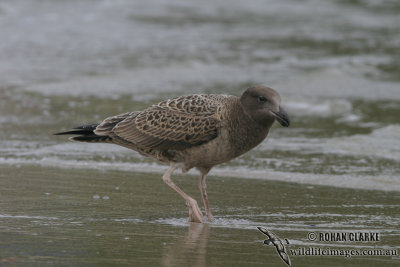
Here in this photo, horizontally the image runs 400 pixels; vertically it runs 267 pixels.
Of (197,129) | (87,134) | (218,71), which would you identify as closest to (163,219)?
(197,129)

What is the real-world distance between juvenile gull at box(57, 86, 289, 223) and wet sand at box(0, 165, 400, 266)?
0.42m

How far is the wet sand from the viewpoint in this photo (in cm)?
512

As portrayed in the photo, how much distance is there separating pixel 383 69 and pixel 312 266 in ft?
42.0

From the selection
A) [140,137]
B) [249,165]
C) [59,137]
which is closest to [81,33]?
[59,137]

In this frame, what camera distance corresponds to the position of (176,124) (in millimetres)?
6875

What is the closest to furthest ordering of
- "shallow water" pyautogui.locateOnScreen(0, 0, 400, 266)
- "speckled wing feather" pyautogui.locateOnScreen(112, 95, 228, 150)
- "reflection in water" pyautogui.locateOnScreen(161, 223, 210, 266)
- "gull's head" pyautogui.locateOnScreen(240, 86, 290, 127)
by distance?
1. "reflection in water" pyautogui.locateOnScreen(161, 223, 210, 266)
2. "shallow water" pyautogui.locateOnScreen(0, 0, 400, 266)
3. "gull's head" pyautogui.locateOnScreen(240, 86, 290, 127)
4. "speckled wing feather" pyautogui.locateOnScreen(112, 95, 228, 150)

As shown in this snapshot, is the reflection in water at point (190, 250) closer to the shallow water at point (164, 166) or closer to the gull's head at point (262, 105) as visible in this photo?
the shallow water at point (164, 166)

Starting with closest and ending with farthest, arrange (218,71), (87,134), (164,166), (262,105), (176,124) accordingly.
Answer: (262,105) < (176,124) < (87,134) < (164,166) < (218,71)

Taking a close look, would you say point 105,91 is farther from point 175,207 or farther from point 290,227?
point 290,227

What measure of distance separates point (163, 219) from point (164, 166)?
7.15 ft

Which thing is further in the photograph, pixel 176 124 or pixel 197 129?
pixel 176 124

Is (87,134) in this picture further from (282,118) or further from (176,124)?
(282,118)

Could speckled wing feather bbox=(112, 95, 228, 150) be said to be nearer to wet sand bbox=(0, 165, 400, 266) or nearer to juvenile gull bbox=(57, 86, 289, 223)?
juvenile gull bbox=(57, 86, 289, 223)

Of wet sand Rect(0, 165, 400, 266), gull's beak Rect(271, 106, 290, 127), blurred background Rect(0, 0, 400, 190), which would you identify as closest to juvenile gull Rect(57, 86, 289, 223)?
gull's beak Rect(271, 106, 290, 127)
